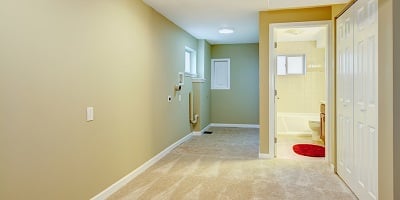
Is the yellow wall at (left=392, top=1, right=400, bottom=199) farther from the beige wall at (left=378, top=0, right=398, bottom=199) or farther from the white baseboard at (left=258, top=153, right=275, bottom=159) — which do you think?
the white baseboard at (left=258, top=153, right=275, bottom=159)

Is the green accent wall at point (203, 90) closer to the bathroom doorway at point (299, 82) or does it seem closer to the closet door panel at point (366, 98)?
the bathroom doorway at point (299, 82)

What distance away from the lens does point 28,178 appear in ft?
6.28

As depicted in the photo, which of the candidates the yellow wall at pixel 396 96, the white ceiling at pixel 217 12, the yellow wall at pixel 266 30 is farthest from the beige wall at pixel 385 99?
the yellow wall at pixel 266 30

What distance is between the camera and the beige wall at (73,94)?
181cm

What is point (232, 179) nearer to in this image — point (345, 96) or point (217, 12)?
point (345, 96)

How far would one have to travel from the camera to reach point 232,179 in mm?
3332

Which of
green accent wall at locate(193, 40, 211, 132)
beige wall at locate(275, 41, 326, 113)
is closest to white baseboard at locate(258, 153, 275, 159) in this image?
green accent wall at locate(193, 40, 211, 132)

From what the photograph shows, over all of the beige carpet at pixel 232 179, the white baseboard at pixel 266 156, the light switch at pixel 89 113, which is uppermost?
the light switch at pixel 89 113

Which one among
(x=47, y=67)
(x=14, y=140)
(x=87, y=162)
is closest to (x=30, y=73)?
(x=47, y=67)

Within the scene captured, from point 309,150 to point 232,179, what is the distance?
83.5 inches

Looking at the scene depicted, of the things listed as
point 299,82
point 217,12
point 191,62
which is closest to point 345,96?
point 217,12

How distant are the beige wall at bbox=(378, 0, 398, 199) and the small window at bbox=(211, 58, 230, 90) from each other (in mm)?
5457

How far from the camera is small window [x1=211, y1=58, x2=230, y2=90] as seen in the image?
297 inches

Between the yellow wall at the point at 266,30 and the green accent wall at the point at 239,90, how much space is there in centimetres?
312
